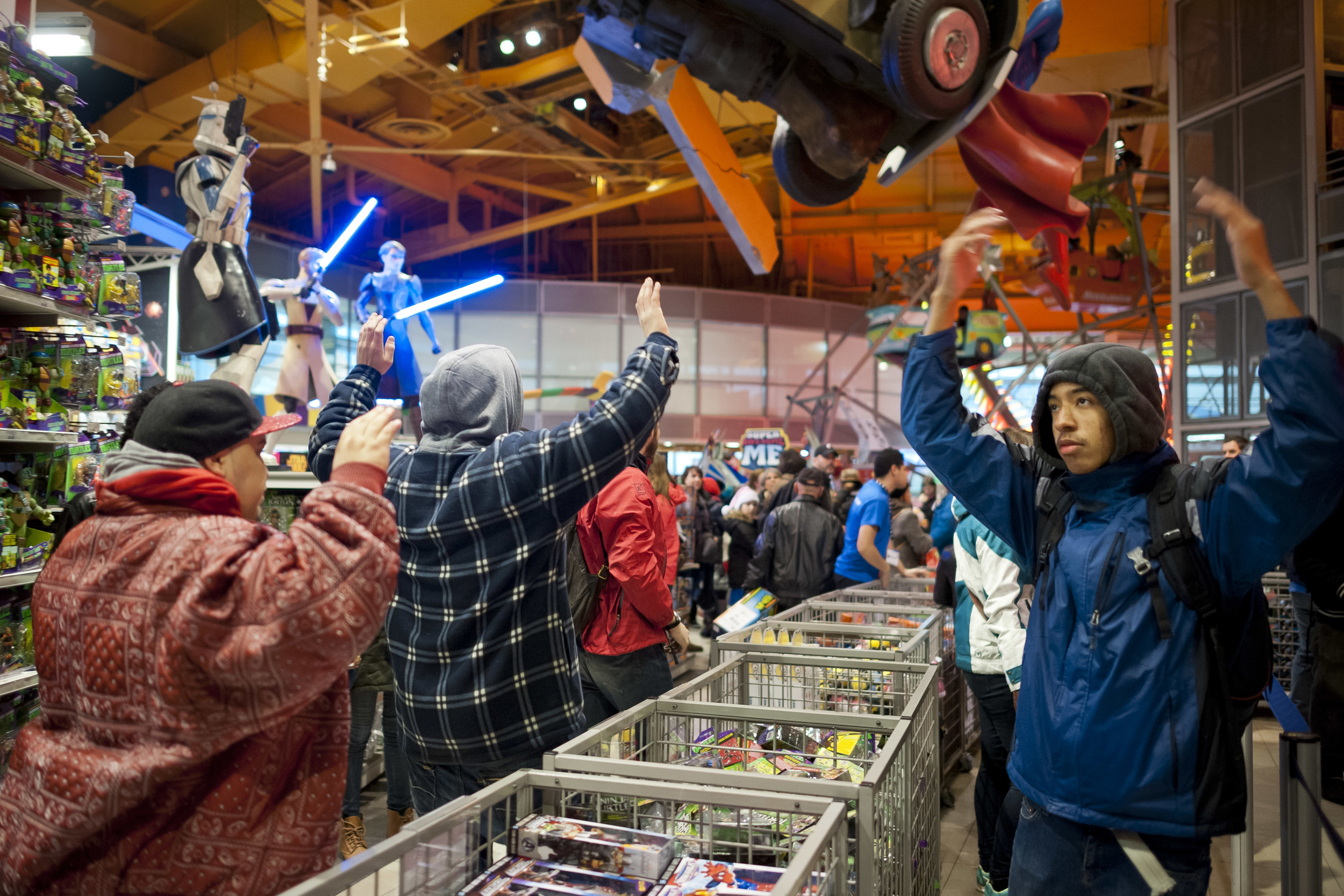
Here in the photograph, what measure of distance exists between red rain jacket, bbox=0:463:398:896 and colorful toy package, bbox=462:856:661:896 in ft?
0.90

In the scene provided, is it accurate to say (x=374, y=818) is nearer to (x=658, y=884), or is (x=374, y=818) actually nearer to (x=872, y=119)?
(x=658, y=884)

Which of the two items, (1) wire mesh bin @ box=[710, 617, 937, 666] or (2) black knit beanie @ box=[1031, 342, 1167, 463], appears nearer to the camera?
(2) black knit beanie @ box=[1031, 342, 1167, 463]

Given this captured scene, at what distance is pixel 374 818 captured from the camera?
4281mm

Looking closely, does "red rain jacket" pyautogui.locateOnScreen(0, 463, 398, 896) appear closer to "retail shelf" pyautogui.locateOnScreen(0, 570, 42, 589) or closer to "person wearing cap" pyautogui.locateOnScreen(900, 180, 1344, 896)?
"person wearing cap" pyautogui.locateOnScreen(900, 180, 1344, 896)

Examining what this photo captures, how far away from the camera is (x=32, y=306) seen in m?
2.84

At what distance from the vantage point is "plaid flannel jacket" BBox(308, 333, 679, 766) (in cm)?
196

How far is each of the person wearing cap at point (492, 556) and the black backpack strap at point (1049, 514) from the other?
0.81 meters

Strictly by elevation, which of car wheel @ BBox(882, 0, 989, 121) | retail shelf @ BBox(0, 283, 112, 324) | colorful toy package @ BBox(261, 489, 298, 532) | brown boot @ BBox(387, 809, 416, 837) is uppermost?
car wheel @ BBox(882, 0, 989, 121)

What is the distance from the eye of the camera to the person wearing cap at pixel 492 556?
1.96 meters

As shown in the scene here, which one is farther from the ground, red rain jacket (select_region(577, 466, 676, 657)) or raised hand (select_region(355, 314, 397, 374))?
raised hand (select_region(355, 314, 397, 374))

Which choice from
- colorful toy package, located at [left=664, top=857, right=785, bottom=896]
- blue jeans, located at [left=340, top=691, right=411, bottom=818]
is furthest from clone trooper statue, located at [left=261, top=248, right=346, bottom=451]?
colorful toy package, located at [left=664, top=857, right=785, bottom=896]

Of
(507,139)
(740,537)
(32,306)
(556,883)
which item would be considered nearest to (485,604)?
(556,883)

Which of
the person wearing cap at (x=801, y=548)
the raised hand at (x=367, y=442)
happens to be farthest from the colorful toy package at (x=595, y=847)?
the person wearing cap at (x=801, y=548)

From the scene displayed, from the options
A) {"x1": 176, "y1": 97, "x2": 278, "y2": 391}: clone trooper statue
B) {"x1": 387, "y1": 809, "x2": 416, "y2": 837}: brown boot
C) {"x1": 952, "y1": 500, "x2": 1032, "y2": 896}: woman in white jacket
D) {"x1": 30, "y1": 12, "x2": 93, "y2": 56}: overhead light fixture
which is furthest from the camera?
{"x1": 176, "y1": 97, "x2": 278, "y2": 391}: clone trooper statue
